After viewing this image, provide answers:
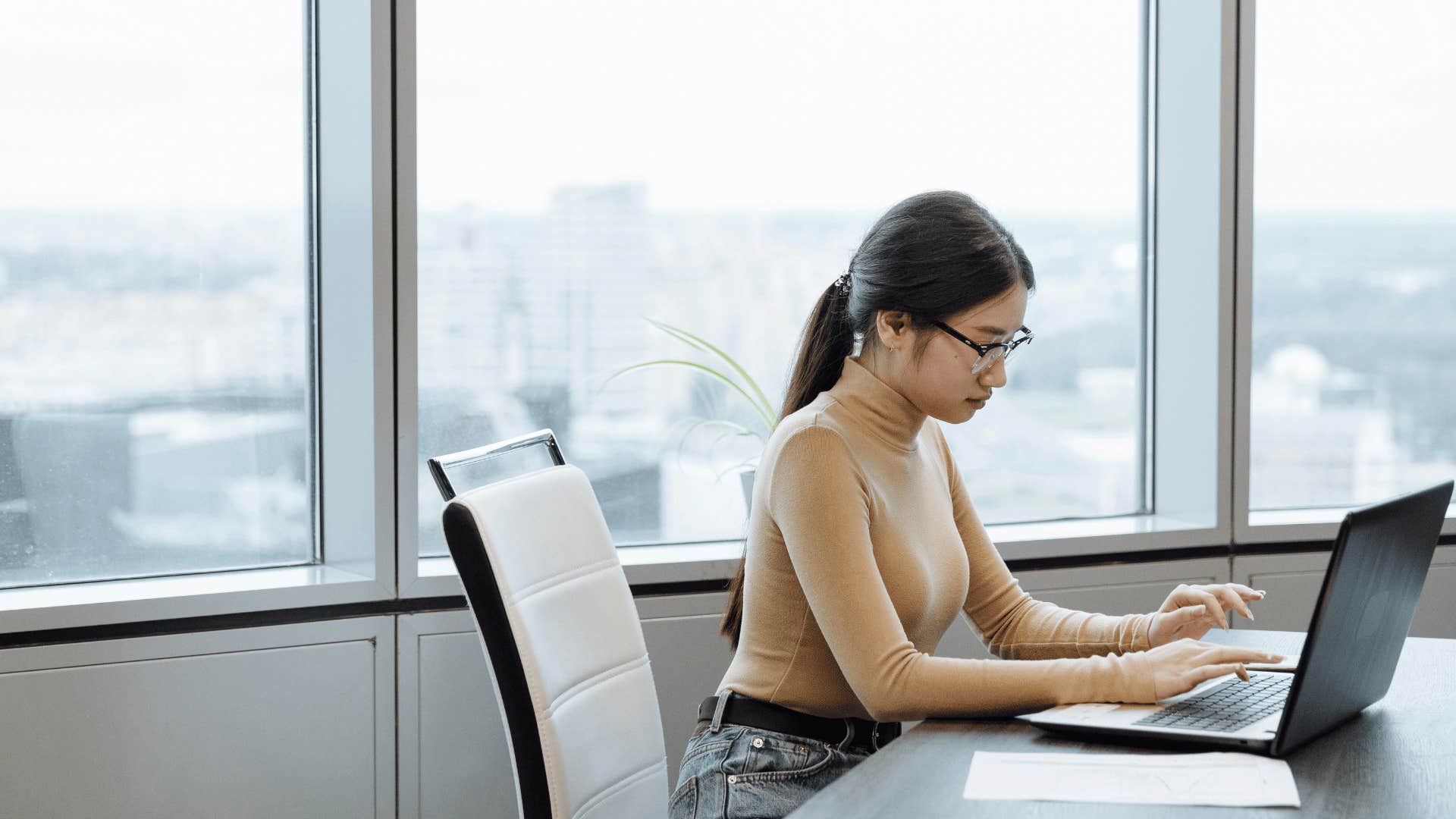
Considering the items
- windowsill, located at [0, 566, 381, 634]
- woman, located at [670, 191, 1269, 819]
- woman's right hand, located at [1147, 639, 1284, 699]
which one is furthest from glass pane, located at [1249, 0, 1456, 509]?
windowsill, located at [0, 566, 381, 634]

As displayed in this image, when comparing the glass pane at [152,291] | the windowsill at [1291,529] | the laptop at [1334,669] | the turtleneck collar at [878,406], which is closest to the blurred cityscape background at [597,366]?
the glass pane at [152,291]

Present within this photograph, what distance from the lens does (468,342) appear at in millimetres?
2309

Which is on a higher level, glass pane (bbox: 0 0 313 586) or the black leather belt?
glass pane (bbox: 0 0 313 586)

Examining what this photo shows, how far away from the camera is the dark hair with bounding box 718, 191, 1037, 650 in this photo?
1.53 meters

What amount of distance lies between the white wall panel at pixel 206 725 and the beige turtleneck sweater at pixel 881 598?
0.78 m

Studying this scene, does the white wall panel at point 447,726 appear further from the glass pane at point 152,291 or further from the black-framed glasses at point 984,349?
the black-framed glasses at point 984,349

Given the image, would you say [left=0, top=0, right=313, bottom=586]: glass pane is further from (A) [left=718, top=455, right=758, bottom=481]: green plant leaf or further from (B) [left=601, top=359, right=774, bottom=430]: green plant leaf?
(A) [left=718, top=455, right=758, bottom=481]: green plant leaf

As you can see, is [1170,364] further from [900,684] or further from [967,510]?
[900,684]

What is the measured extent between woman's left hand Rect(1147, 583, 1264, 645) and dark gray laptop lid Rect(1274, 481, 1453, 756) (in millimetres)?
217

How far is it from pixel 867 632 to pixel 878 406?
335 millimetres

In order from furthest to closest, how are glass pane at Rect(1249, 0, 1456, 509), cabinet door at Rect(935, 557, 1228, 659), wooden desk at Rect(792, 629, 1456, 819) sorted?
glass pane at Rect(1249, 0, 1456, 509), cabinet door at Rect(935, 557, 1228, 659), wooden desk at Rect(792, 629, 1456, 819)

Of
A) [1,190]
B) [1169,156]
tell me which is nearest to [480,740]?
[1,190]

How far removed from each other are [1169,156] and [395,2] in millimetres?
1635

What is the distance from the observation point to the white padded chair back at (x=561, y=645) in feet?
4.23
